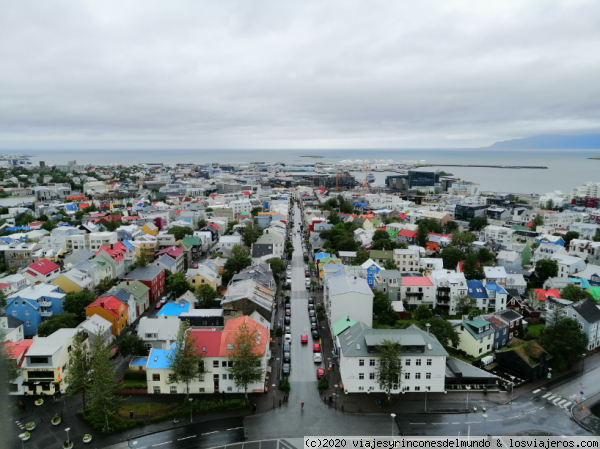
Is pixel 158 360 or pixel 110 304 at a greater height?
pixel 110 304

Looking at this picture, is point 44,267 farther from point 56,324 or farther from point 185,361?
point 185,361

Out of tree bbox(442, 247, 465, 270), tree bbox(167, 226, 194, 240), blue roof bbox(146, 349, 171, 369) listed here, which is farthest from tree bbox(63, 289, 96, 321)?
tree bbox(442, 247, 465, 270)

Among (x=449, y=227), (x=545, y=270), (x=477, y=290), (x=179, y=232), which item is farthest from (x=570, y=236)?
(x=179, y=232)

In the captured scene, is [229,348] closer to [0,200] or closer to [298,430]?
[298,430]

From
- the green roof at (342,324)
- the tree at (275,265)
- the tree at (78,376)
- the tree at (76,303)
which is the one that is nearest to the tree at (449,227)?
the tree at (275,265)

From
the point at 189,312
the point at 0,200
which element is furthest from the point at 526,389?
the point at 0,200

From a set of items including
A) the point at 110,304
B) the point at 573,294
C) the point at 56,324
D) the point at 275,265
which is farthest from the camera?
the point at 275,265
